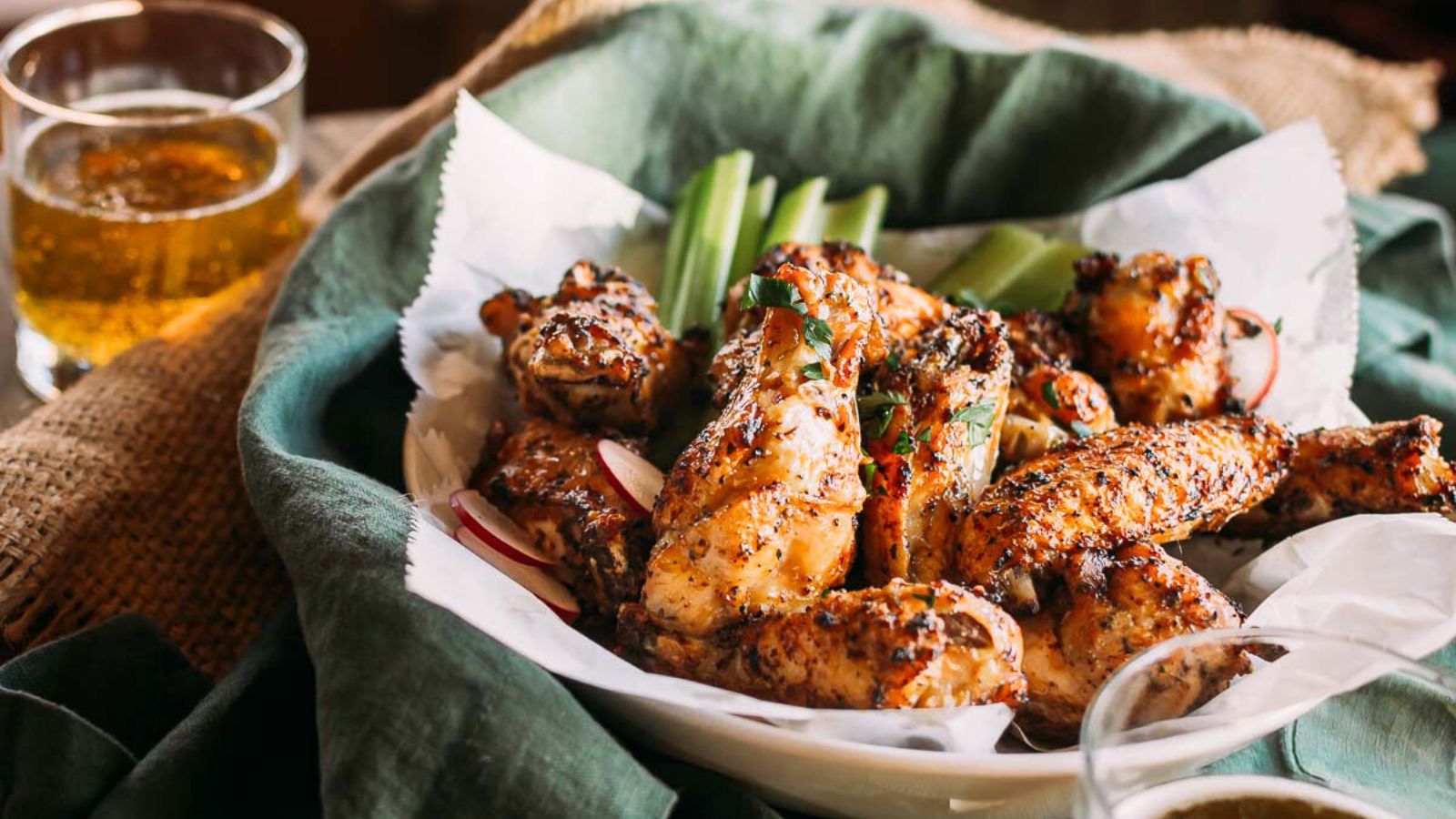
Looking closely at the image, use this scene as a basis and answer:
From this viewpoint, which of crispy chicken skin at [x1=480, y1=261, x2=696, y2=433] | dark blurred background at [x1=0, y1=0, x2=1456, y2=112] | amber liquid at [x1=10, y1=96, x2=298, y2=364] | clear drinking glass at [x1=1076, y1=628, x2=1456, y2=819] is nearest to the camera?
clear drinking glass at [x1=1076, y1=628, x2=1456, y2=819]

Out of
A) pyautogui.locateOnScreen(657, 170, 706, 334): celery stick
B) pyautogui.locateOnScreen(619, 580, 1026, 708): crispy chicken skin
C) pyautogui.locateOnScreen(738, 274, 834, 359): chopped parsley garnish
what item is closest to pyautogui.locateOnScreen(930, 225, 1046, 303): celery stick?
pyautogui.locateOnScreen(657, 170, 706, 334): celery stick

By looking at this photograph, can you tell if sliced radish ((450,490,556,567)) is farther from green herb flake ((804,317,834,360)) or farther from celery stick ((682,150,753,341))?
celery stick ((682,150,753,341))

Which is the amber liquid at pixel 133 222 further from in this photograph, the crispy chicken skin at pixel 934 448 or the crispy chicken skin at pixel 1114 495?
the crispy chicken skin at pixel 1114 495

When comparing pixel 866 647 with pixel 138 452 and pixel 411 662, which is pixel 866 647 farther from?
pixel 138 452

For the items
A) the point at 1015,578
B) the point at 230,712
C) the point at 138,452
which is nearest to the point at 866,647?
the point at 1015,578

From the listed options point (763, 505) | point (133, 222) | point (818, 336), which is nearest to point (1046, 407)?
point (818, 336)

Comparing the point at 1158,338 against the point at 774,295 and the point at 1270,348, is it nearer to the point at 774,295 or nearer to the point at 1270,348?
the point at 1270,348
